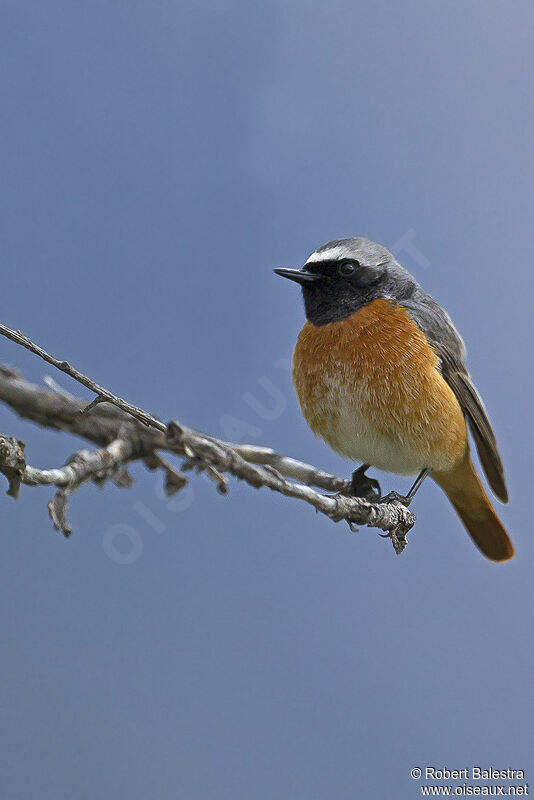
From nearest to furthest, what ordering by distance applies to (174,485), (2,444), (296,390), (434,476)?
(2,444) → (174,485) → (296,390) → (434,476)

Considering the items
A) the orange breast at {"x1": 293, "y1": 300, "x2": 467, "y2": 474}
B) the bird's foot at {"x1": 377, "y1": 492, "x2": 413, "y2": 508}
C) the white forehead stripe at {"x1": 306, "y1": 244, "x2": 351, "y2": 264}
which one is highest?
the white forehead stripe at {"x1": 306, "y1": 244, "x2": 351, "y2": 264}

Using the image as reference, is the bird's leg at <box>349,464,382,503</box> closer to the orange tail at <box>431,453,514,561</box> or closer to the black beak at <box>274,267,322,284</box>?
the orange tail at <box>431,453,514,561</box>

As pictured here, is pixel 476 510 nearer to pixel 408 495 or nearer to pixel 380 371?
pixel 408 495

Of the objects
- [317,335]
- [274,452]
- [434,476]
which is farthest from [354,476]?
[274,452]

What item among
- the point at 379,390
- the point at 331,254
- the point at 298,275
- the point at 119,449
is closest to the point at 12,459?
the point at 119,449

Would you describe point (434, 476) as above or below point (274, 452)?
above

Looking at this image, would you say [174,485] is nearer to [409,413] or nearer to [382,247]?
[409,413]

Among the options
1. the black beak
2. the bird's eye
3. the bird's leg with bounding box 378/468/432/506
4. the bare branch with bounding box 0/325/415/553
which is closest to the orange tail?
the bird's leg with bounding box 378/468/432/506
